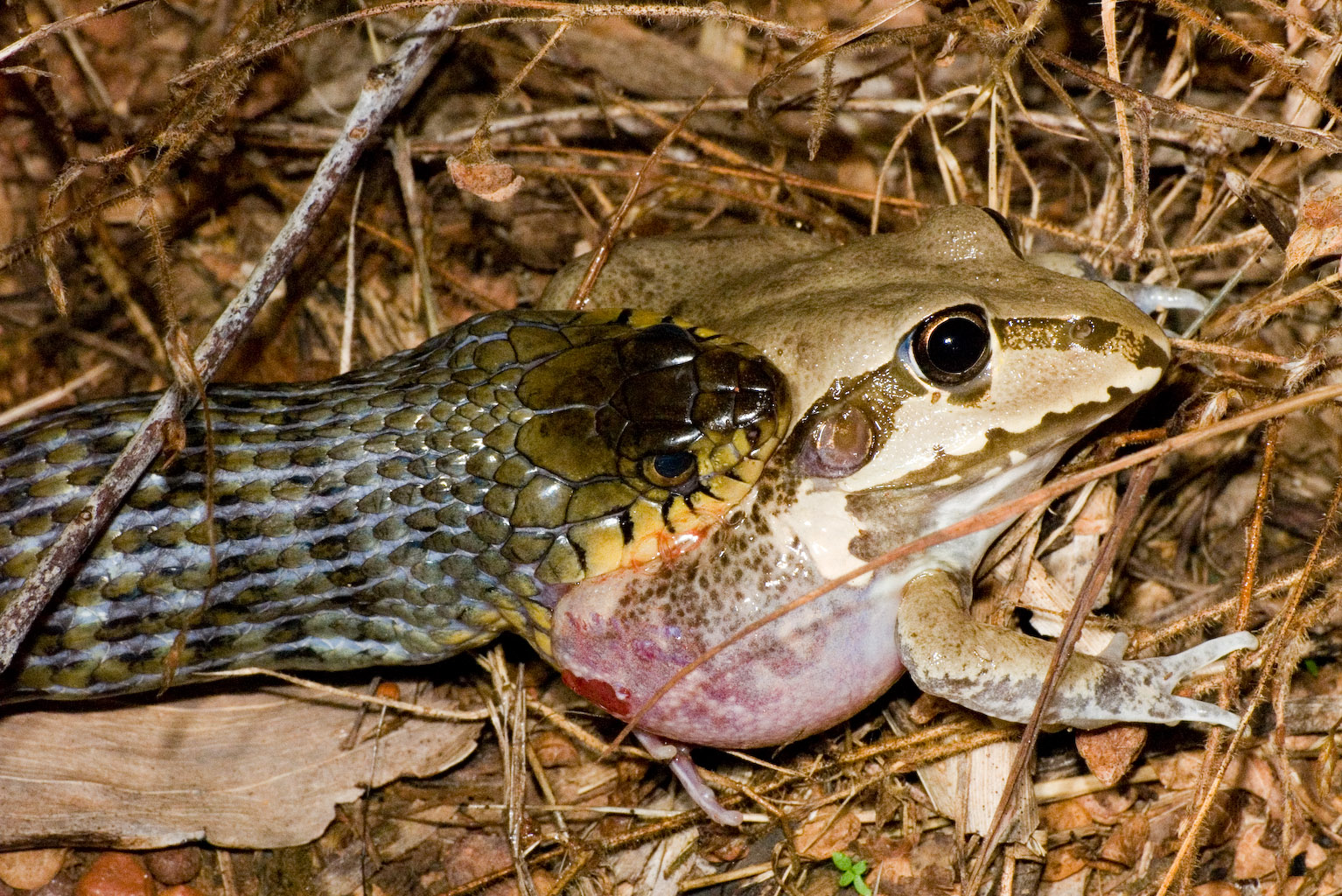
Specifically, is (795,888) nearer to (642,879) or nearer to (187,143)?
(642,879)

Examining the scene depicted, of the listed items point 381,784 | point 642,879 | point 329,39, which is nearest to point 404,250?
point 329,39

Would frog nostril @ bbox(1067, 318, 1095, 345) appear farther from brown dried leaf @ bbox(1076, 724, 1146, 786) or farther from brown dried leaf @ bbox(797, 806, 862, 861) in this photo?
brown dried leaf @ bbox(797, 806, 862, 861)

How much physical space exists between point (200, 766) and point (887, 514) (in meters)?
2.39

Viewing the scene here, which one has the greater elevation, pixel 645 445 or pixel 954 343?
pixel 954 343

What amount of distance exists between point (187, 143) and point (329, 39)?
163 cm

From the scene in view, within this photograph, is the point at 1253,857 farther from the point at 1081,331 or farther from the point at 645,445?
the point at 645,445

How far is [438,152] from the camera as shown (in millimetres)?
4691

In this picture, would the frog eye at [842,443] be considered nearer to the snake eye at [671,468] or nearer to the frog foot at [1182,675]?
the snake eye at [671,468]

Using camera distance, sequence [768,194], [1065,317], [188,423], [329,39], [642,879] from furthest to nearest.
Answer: [329,39], [768,194], [642,879], [188,423], [1065,317]

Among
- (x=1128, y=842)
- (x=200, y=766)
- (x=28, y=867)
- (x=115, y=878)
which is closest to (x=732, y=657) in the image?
(x=1128, y=842)

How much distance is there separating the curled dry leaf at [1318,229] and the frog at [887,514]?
22.4 inches

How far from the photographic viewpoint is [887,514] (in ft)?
10.5

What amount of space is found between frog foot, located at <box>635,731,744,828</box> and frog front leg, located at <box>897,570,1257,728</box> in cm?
82

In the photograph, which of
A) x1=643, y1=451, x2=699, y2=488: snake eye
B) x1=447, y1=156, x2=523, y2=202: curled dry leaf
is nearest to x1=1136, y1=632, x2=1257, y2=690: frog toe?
x1=643, y1=451, x2=699, y2=488: snake eye
